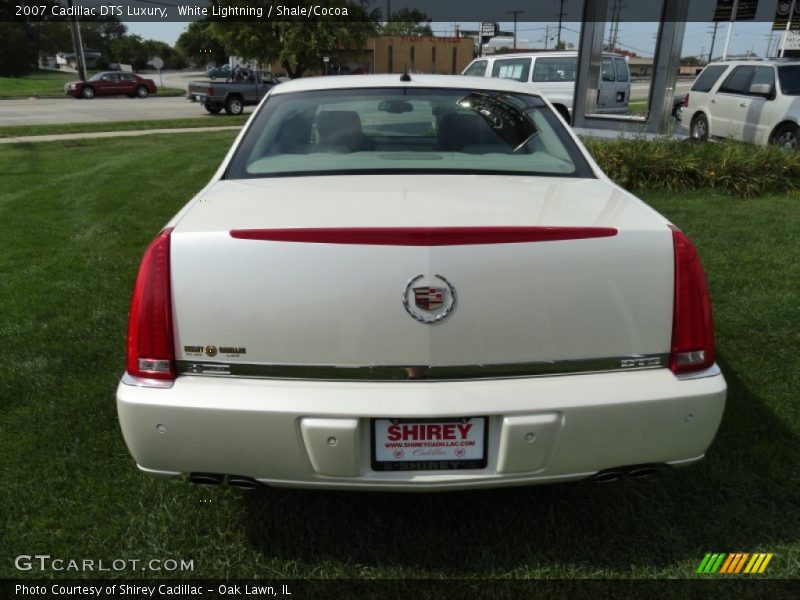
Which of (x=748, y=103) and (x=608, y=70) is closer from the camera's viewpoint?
(x=748, y=103)

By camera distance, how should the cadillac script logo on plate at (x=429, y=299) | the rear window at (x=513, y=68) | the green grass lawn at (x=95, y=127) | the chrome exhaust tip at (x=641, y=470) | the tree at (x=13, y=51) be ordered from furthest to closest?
the tree at (x=13, y=51)
the rear window at (x=513, y=68)
the green grass lawn at (x=95, y=127)
the chrome exhaust tip at (x=641, y=470)
the cadillac script logo on plate at (x=429, y=299)

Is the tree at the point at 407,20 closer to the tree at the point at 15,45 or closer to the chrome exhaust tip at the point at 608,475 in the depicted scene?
the tree at the point at 15,45

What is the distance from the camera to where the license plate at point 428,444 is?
1.95 m

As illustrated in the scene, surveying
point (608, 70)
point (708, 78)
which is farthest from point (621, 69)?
point (708, 78)

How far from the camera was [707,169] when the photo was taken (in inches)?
342

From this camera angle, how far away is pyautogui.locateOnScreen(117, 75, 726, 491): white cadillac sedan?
1894 millimetres

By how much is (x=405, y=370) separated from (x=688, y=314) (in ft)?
2.96

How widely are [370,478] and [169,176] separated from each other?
862 centimetres

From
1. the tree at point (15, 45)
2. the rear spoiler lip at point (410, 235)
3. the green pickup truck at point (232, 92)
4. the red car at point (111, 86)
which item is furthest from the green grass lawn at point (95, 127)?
the tree at point (15, 45)

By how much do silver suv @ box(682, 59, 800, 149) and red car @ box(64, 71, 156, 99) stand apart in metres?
33.1

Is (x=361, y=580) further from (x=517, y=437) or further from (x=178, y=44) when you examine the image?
(x=178, y=44)

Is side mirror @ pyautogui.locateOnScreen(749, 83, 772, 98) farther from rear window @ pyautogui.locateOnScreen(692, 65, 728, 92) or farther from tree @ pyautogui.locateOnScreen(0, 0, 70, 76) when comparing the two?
tree @ pyautogui.locateOnScreen(0, 0, 70, 76)

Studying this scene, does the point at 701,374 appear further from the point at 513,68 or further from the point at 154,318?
the point at 513,68

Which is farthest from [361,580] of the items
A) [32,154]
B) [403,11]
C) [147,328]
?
[403,11]
